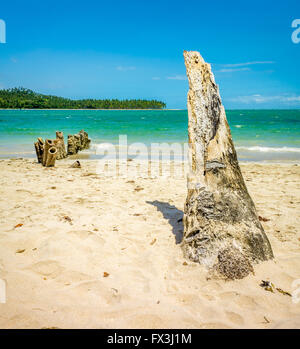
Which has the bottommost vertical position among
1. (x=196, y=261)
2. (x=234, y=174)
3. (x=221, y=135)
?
(x=196, y=261)

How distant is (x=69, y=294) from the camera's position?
241cm

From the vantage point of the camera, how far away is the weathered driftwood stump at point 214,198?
108 inches

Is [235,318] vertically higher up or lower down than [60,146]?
lower down

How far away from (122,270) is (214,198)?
4.62 ft

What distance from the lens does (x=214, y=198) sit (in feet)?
9.70

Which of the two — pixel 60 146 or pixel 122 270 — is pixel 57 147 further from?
pixel 122 270

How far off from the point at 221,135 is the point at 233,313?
200 cm

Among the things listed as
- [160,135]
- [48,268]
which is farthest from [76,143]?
[160,135]

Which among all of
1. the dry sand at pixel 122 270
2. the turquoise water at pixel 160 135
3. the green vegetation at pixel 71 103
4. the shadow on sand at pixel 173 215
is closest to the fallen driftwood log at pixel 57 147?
the turquoise water at pixel 160 135

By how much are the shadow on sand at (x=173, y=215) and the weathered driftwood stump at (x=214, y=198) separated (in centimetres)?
58

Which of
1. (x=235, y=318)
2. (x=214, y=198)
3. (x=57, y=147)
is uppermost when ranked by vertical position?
(x=57, y=147)

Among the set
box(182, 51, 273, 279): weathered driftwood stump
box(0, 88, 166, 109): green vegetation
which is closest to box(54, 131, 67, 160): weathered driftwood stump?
box(182, 51, 273, 279): weathered driftwood stump

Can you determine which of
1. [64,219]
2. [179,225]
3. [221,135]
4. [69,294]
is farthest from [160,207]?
[69,294]
